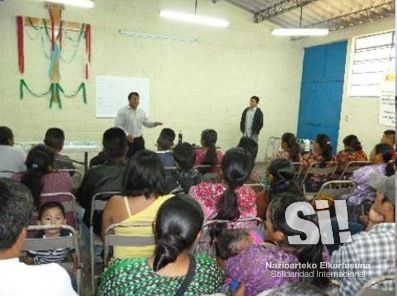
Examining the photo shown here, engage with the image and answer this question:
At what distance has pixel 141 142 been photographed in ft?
18.6

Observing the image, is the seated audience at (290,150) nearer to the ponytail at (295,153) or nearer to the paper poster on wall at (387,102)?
→ the ponytail at (295,153)

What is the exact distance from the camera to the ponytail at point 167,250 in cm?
126

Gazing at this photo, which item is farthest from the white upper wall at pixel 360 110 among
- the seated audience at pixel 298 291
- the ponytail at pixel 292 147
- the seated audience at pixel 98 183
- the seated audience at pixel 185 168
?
the seated audience at pixel 298 291

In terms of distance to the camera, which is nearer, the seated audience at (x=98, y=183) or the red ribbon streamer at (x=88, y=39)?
the seated audience at (x=98, y=183)

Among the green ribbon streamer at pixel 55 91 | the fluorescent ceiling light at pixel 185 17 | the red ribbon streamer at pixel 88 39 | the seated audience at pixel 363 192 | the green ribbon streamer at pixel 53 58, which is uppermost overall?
the fluorescent ceiling light at pixel 185 17

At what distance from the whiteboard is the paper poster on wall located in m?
4.24

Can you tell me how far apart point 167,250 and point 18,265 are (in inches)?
18.0

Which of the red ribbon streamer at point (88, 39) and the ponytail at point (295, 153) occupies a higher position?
the red ribbon streamer at point (88, 39)

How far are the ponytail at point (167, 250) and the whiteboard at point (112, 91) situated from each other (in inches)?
233

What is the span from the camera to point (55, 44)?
20.9 feet

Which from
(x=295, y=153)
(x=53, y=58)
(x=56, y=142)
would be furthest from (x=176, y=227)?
(x=53, y=58)

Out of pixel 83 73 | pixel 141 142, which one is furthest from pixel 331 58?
pixel 83 73

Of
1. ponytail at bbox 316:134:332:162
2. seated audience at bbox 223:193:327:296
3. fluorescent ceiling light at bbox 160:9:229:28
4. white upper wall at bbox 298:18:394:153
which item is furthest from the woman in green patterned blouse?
white upper wall at bbox 298:18:394:153

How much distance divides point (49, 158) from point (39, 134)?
13.9 ft
